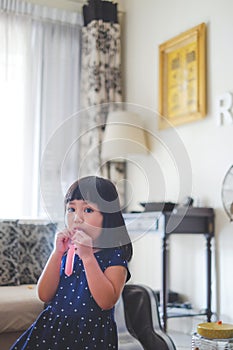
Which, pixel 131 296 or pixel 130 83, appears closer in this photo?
pixel 131 296

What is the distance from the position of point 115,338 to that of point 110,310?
0.26 ft

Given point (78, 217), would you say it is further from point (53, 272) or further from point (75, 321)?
point (75, 321)

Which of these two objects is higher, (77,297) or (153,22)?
(153,22)

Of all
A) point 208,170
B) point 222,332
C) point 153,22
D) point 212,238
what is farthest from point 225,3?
point 222,332

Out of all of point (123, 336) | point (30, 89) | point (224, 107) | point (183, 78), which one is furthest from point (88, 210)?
point (30, 89)

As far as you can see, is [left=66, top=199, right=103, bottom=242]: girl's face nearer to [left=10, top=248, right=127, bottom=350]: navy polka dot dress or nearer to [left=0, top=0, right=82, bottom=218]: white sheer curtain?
[left=10, top=248, right=127, bottom=350]: navy polka dot dress

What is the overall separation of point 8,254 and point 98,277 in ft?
5.05

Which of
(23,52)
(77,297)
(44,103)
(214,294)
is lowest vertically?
(214,294)

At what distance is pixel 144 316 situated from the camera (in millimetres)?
2318

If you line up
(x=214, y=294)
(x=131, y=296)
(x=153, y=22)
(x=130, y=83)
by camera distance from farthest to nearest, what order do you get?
(x=130, y=83) → (x=153, y=22) → (x=214, y=294) → (x=131, y=296)

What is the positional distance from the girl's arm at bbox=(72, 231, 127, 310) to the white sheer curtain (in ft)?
8.50

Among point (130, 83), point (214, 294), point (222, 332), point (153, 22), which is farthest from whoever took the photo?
point (130, 83)

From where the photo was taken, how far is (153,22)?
4035 millimetres

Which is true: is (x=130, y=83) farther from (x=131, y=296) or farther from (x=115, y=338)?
(x=115, y=338)
